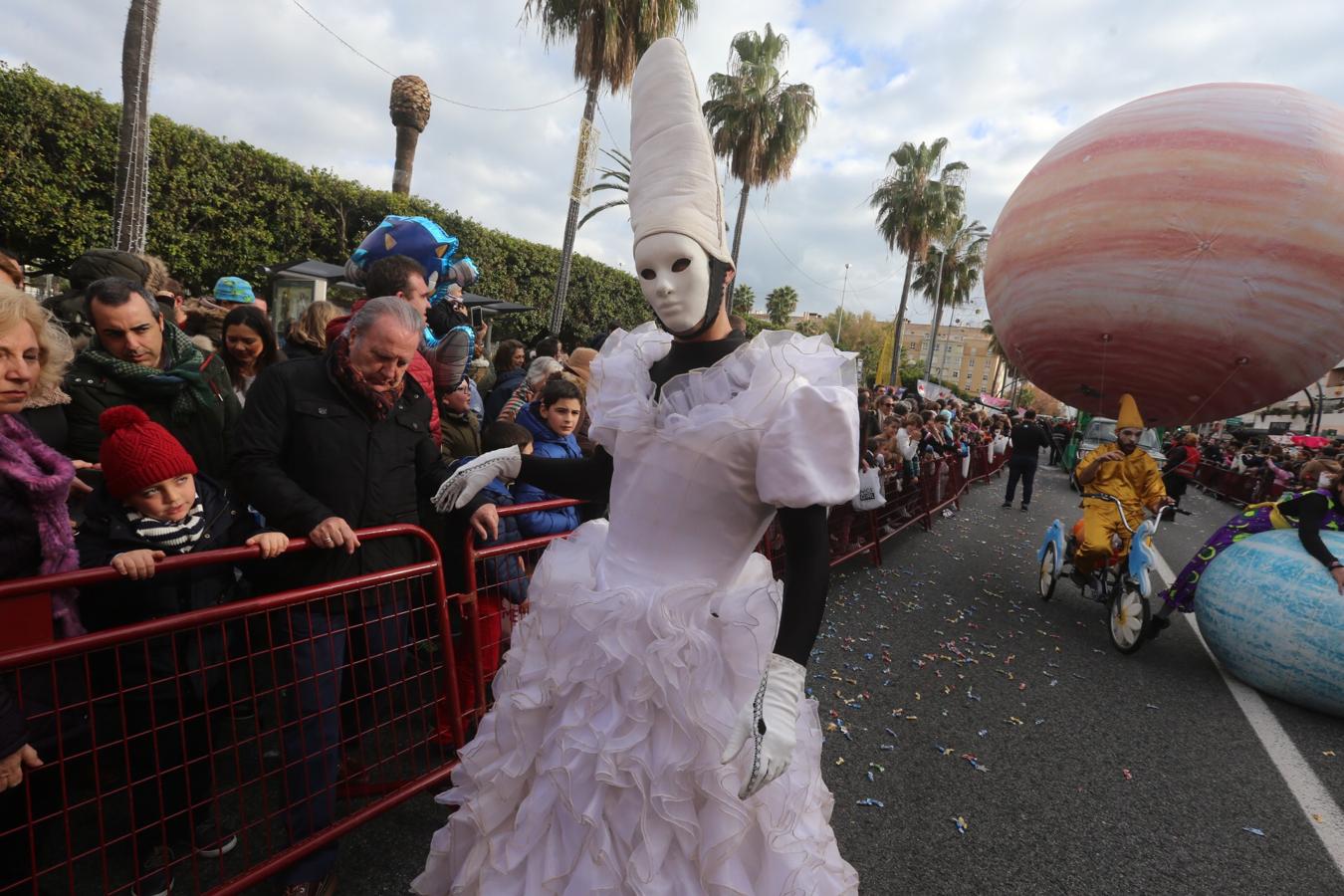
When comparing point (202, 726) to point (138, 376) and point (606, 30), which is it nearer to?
point (138, 376)

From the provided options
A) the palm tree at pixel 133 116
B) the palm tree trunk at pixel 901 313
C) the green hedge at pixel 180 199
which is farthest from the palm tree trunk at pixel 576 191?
the palm tree trunk at pixel 901 313

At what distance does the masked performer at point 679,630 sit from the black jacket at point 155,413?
172cm

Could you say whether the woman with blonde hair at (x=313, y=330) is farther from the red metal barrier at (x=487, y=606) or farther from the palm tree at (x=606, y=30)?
the palm tree at (x=606, y=30)

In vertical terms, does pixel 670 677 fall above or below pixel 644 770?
above

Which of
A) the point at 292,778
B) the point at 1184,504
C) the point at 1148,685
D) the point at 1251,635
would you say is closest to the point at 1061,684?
→ the point at 1148,685

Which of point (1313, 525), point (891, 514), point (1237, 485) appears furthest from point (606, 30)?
point (1237, 485)

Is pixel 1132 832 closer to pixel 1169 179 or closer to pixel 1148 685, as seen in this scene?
pixel 1148 685

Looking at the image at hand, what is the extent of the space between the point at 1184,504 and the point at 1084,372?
1248 cm

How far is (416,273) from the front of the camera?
303 centimetres

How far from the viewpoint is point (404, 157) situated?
57.1ft

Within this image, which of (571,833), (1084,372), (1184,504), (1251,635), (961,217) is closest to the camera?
(571,833)

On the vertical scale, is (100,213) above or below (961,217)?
below

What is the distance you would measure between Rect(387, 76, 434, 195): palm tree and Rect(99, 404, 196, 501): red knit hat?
17647 mm

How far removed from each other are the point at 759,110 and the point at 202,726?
21.0 metres
